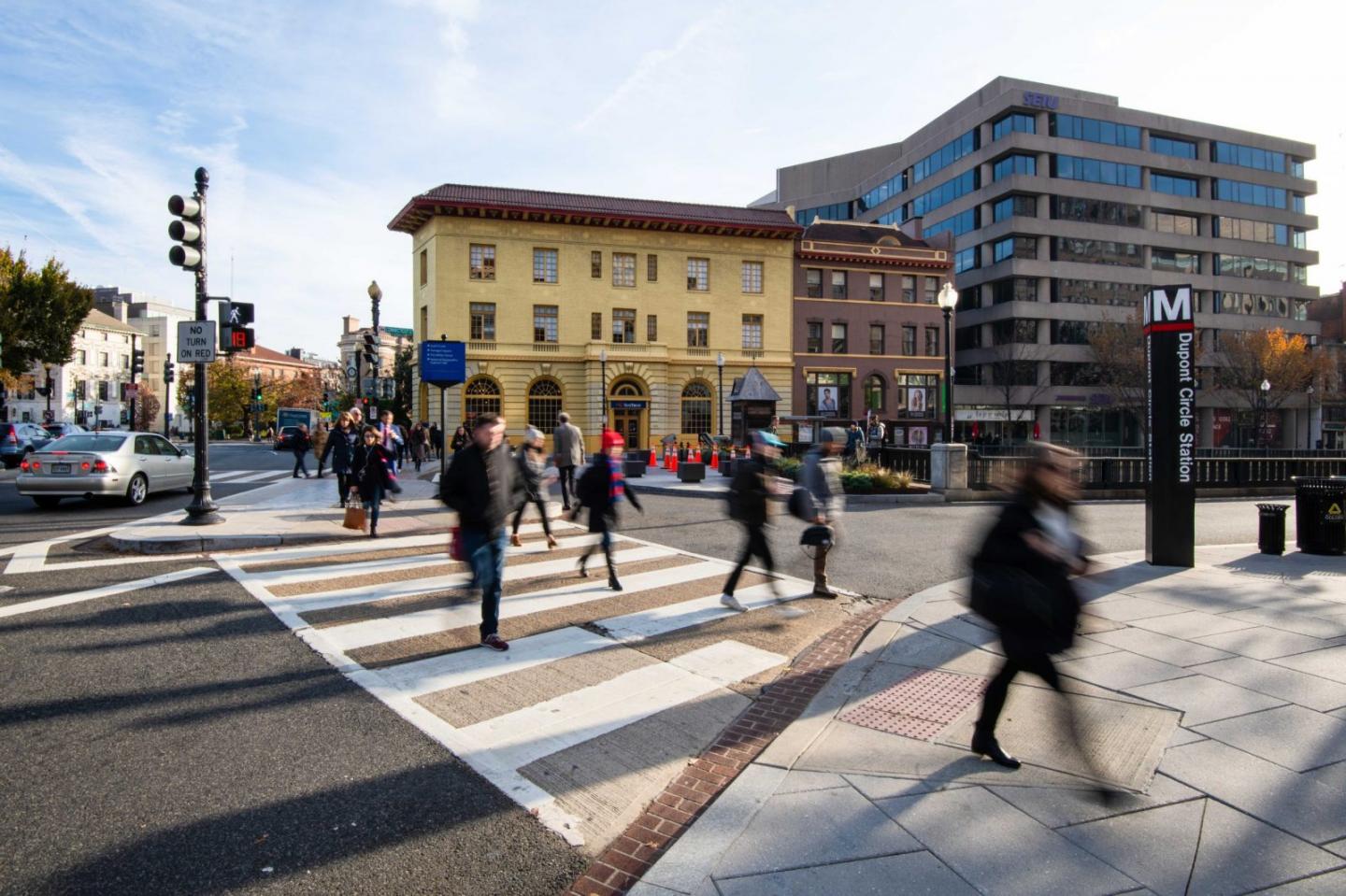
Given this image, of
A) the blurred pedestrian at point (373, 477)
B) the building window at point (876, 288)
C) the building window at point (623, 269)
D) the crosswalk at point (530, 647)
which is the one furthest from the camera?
the building window at point (876, 288)

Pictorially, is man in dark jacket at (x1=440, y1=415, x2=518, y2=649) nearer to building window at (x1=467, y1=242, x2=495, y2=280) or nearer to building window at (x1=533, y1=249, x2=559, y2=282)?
building window at (x1=467, y1=242, x2=495, y2=280)

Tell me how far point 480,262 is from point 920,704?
127 ft

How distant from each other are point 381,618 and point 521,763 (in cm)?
344

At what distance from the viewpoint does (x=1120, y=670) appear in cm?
571

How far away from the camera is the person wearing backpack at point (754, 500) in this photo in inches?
294

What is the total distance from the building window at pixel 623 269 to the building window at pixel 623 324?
1487mm

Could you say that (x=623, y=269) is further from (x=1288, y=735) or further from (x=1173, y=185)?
(x=1173, y=185)

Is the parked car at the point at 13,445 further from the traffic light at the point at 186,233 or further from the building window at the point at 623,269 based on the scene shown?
the building window at the point at 623,269

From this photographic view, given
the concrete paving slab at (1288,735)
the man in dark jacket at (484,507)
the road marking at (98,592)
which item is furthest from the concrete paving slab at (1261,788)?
the road marking at (98,592)

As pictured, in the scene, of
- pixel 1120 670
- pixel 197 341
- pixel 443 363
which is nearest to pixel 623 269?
pixel 443 363

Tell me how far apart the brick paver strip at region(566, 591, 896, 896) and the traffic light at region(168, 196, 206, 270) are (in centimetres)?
1077

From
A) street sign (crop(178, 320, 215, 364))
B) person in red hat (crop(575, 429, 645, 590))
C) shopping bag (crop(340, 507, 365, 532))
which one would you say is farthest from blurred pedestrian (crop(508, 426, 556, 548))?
street sign (crop(178, 320, 215, 364))

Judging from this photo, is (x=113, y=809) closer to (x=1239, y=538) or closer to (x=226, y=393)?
(x=1239, y=538)

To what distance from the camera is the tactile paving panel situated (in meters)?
4.76
